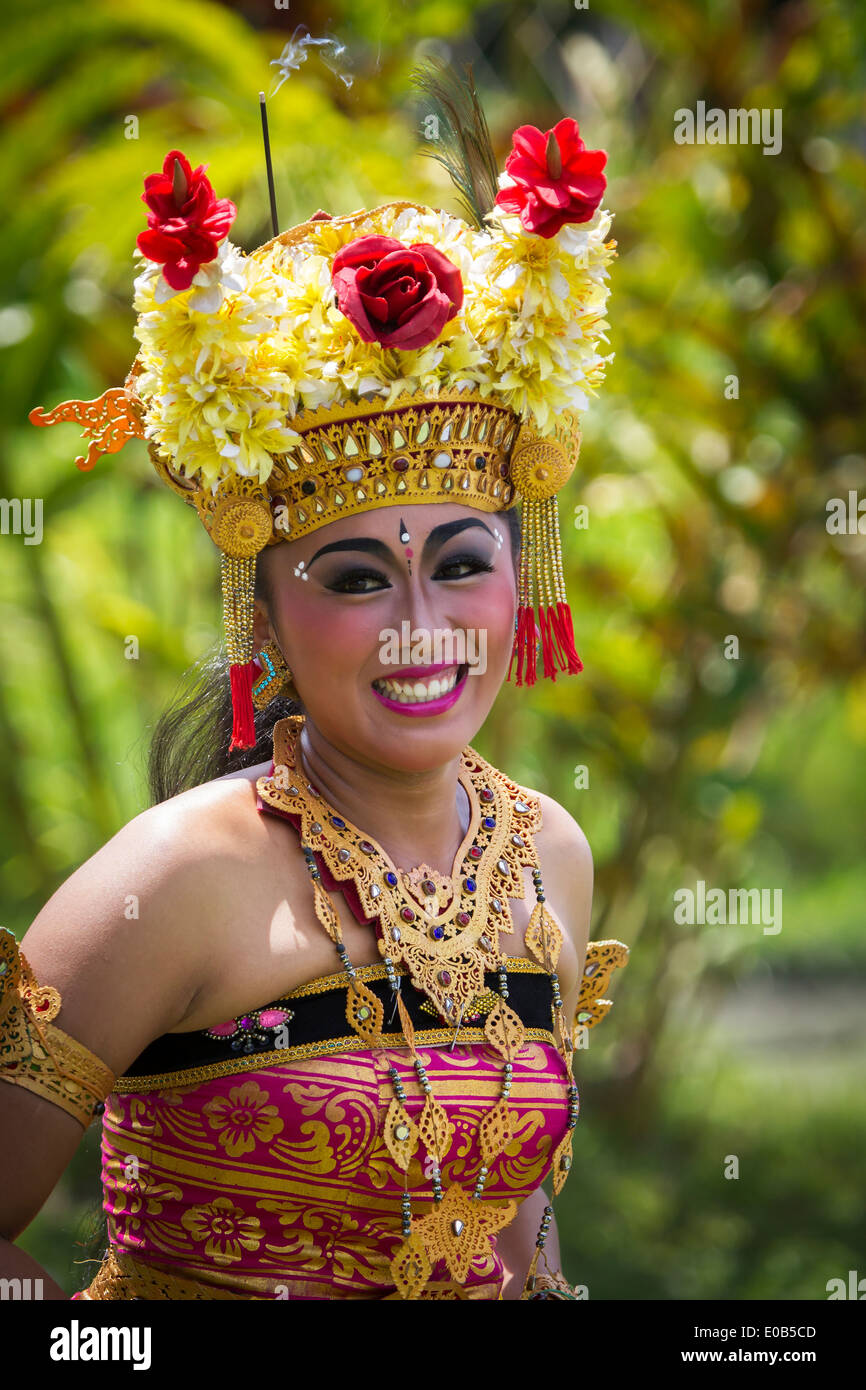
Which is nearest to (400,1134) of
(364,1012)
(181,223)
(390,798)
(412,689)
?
(364,1012)

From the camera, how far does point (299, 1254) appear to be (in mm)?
1839

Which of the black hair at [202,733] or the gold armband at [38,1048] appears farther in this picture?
the black hair at [202,733]

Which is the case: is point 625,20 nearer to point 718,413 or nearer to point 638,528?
point 718,413

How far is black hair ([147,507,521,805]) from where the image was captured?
2.25m

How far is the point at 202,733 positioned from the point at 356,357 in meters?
0.71

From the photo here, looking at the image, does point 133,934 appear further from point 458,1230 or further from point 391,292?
point 391,292

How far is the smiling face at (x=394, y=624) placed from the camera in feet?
6.09

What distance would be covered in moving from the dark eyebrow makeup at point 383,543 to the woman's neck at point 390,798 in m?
0.29

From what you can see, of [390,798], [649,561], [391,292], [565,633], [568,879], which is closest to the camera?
[391,292]

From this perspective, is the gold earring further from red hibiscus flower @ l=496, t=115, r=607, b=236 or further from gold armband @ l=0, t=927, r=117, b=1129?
red hibiscus flower @ l=496, t=115, r=607, b=236

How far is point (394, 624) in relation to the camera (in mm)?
1858

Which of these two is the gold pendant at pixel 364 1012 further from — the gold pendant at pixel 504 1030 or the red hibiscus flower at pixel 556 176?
the red hibiscus flower at pixel 556 176

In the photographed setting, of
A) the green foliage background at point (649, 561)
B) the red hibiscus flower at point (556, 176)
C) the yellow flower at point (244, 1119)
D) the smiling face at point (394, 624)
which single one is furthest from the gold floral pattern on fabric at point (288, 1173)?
the green foliage background at point (649, 561)
